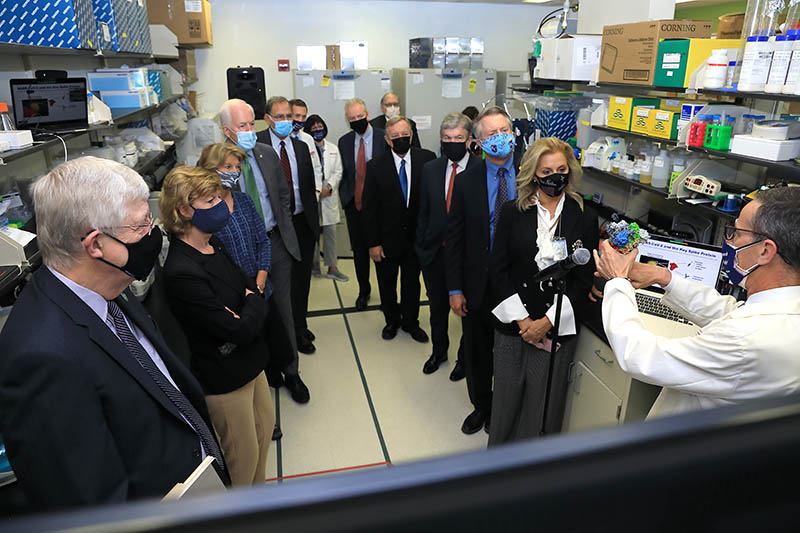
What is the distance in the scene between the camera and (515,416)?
2.52m

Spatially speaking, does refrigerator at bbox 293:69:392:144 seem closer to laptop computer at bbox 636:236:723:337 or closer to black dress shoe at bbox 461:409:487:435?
black dress shoe at bbox 461:409:487:435

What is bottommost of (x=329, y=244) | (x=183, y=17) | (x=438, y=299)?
(x=329, y=244)

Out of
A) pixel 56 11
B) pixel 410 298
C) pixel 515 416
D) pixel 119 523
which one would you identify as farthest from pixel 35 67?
pixel 119 523

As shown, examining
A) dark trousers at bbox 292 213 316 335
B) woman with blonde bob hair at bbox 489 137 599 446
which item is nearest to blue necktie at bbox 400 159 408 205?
dark trousers at bbox 292 213 316 335

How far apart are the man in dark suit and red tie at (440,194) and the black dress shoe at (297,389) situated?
1003 mm

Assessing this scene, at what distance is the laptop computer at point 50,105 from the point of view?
219cm

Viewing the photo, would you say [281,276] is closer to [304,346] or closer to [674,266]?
[304,346]

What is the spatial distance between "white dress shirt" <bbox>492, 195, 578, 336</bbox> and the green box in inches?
38.1

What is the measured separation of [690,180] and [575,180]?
2.64ft

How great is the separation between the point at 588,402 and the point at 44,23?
9.44 feet

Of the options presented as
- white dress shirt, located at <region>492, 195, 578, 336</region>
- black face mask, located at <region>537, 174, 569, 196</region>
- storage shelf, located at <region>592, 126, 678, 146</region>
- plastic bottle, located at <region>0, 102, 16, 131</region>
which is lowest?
white dress shirt, located at <region>492, 195, 578, 336</region>

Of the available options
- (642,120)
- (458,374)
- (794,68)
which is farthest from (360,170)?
(794,68)

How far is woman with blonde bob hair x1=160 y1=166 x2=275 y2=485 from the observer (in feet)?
6.23

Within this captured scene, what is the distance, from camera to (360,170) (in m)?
4.32
